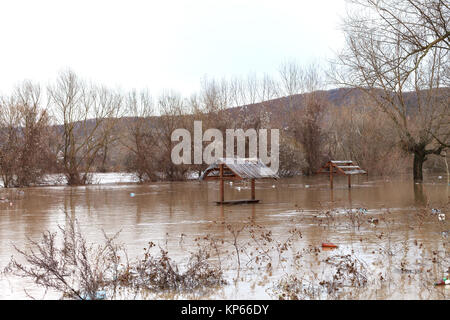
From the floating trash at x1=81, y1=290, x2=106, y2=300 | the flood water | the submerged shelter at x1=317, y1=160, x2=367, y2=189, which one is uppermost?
Answer: the submerged shelter at x1=317, y1=160, x2=367, y2=189

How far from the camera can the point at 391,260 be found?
980 cm

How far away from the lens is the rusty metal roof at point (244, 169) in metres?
20.8

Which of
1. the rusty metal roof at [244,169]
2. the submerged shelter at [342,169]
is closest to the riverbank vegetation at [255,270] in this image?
the rusty metal roof at [244,169]

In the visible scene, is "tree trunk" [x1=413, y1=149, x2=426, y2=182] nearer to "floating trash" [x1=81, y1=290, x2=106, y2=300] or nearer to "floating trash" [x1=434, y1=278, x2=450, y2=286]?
"floating trash" [x1=434, y1=278, x2=450, y2=286]

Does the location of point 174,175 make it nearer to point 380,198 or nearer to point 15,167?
point 15,167

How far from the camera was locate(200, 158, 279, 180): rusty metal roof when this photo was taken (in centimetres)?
2084

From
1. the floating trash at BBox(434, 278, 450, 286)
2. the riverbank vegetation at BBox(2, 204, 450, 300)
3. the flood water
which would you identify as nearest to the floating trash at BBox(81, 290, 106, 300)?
the riverbank vegetation at BBox(2, 204, 450, 300)

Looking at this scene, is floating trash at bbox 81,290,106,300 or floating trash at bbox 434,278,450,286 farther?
floating trash at bbox 434,278,450,286

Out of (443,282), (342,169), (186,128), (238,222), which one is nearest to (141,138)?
(186,128)

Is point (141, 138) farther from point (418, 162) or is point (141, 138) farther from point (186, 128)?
point (418, 162)
